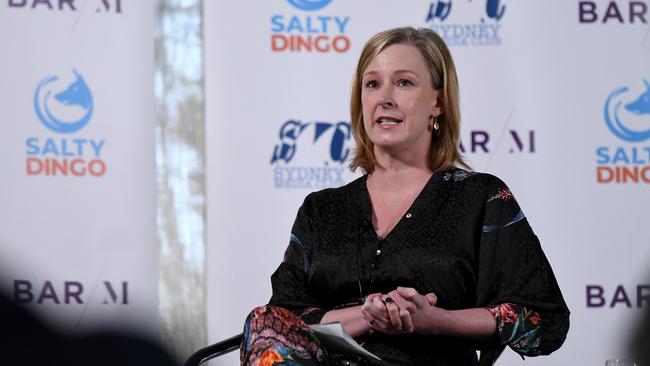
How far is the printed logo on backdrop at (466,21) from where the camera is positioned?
4.26 metres

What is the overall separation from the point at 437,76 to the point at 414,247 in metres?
0.50

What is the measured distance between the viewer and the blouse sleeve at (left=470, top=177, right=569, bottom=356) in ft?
7.81

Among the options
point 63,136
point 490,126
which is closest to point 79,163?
point 63,136

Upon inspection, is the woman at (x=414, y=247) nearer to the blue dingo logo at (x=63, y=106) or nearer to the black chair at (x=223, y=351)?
the black chair at (x=223, y=351)

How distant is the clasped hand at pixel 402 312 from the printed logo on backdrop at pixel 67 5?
245 centimetres

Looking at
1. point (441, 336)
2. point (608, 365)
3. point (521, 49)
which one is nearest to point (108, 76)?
point (521, 49)

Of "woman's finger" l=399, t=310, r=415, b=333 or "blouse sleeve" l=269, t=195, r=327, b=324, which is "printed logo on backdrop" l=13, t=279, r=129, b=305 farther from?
"woman's finger" l=399, t=310, r=415, b=333

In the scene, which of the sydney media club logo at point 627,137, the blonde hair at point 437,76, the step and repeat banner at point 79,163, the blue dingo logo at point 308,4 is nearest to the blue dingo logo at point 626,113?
the sydney media club logo at point 627,137

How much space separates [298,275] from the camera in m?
2.64

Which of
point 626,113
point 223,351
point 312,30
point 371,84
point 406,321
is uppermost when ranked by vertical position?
point 312,30

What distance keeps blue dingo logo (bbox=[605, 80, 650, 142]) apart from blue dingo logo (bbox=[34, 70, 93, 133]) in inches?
88.7

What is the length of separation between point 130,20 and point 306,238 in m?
1.99

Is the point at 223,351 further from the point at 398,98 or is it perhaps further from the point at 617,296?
the point at 617,296

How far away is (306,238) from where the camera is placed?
8.79ft
